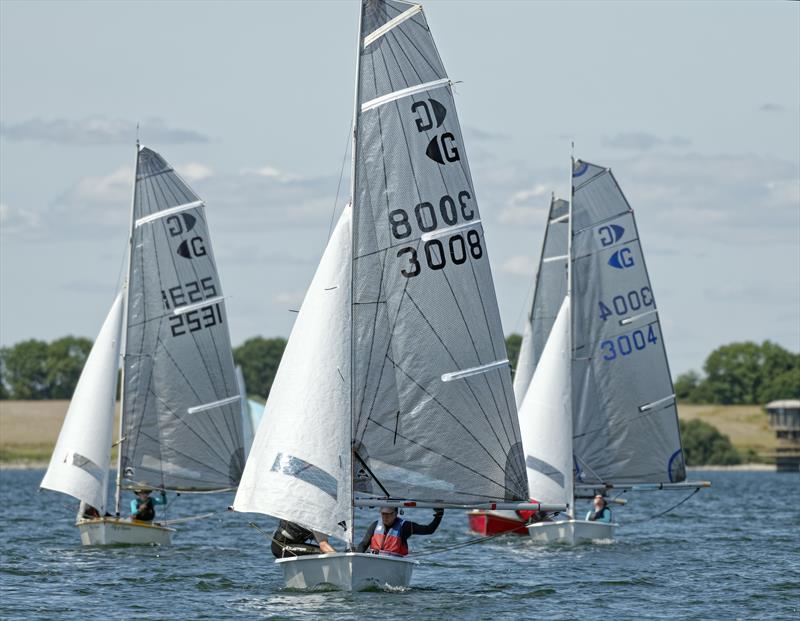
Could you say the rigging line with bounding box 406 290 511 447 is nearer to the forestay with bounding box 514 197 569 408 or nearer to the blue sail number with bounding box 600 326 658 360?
the blue sail number with bounding box 600 326 658 360

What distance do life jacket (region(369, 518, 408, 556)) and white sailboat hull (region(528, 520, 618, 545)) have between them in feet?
40.4

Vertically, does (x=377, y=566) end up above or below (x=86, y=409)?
below

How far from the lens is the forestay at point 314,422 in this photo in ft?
77.3

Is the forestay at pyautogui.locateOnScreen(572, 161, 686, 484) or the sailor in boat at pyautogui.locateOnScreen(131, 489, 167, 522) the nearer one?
the sailor in boat at pyautogui.locateOnScreen(131, 489, 167, 522)

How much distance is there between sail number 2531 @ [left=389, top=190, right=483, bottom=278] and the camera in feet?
80.5

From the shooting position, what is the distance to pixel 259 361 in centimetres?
16688

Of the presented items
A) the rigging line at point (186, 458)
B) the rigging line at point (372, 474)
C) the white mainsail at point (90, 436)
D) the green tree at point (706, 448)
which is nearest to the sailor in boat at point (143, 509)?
the white mainsail at point (90, 436)

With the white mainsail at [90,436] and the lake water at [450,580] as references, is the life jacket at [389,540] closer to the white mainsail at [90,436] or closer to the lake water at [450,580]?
the lake water at [450,580]

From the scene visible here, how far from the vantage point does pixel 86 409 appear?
1363 inches

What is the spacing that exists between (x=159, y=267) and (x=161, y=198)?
1.58 meters

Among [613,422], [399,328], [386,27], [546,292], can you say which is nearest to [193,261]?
[613,422]

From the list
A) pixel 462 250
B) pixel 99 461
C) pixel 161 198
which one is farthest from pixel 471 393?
pixel 161 198

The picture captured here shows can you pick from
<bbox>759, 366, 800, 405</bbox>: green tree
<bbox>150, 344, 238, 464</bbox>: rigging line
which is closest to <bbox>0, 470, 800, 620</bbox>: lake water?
<bbox>150, 344, 238, 464</bbox>: rigging line

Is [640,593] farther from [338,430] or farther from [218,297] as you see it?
[218,297]
